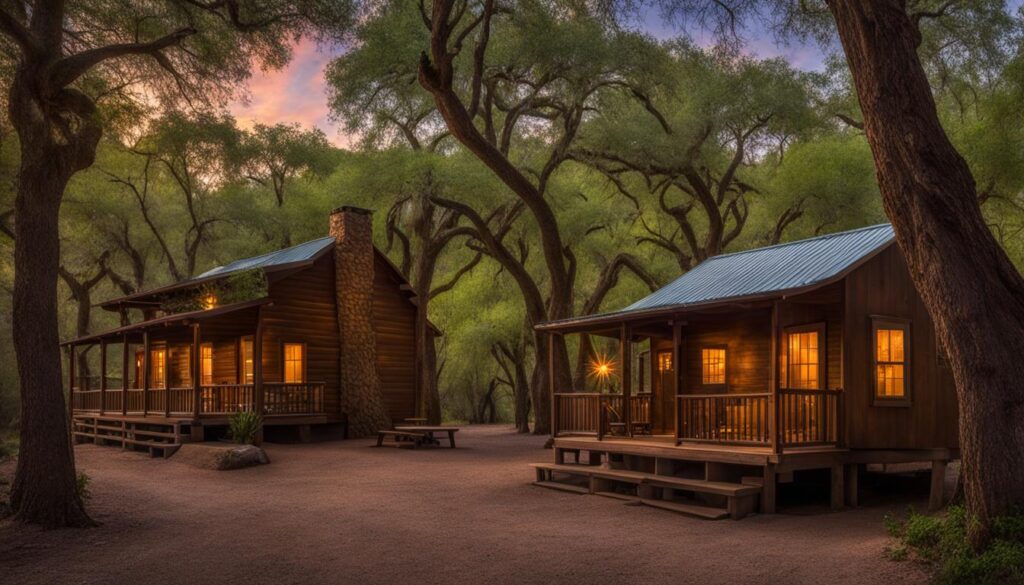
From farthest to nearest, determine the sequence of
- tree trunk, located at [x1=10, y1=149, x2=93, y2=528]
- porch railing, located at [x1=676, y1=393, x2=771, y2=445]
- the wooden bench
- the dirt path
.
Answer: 1. the wooden bench
2. porch railing, located at [x1=676, y1=393, x2=771, y2=445]
3. tree trunk, located at [x1=10, y1=149, x2=93, y2=528]
4. the dirt path

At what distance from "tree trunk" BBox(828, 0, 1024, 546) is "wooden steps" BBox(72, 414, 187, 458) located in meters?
18.4

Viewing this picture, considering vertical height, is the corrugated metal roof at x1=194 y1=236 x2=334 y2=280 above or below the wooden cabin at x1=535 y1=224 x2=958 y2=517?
above

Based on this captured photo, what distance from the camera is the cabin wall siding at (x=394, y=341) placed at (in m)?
28.6

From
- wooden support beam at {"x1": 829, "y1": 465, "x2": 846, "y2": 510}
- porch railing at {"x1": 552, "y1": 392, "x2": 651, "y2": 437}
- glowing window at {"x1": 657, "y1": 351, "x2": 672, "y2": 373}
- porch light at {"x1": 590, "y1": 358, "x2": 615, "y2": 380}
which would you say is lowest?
→ wooden support beam at {"x1": 829, "y1": 465, "x2": 846, "y2": 510}

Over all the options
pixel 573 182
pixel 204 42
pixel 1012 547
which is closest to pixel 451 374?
pixel 573 182

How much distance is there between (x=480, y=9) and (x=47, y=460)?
20.4 m

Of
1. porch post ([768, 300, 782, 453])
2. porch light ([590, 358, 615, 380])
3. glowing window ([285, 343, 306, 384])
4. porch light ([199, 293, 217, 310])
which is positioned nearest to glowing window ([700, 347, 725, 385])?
porch light ([590, 358, 615, 380])

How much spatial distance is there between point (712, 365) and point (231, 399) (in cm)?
1354

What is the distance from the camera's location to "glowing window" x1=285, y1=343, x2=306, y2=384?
26.3m

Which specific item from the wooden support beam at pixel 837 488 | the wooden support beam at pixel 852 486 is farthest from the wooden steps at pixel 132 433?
the wooden support beam at pixel 852 486

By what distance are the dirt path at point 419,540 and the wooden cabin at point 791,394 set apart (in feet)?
2.73

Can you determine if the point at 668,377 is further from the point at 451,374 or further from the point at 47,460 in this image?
the point at 451,374

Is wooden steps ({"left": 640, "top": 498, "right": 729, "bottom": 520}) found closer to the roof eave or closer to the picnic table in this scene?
A: the roof eave

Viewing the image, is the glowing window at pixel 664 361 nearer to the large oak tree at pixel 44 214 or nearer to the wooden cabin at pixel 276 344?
the wooden cabin at pixel 276 344
